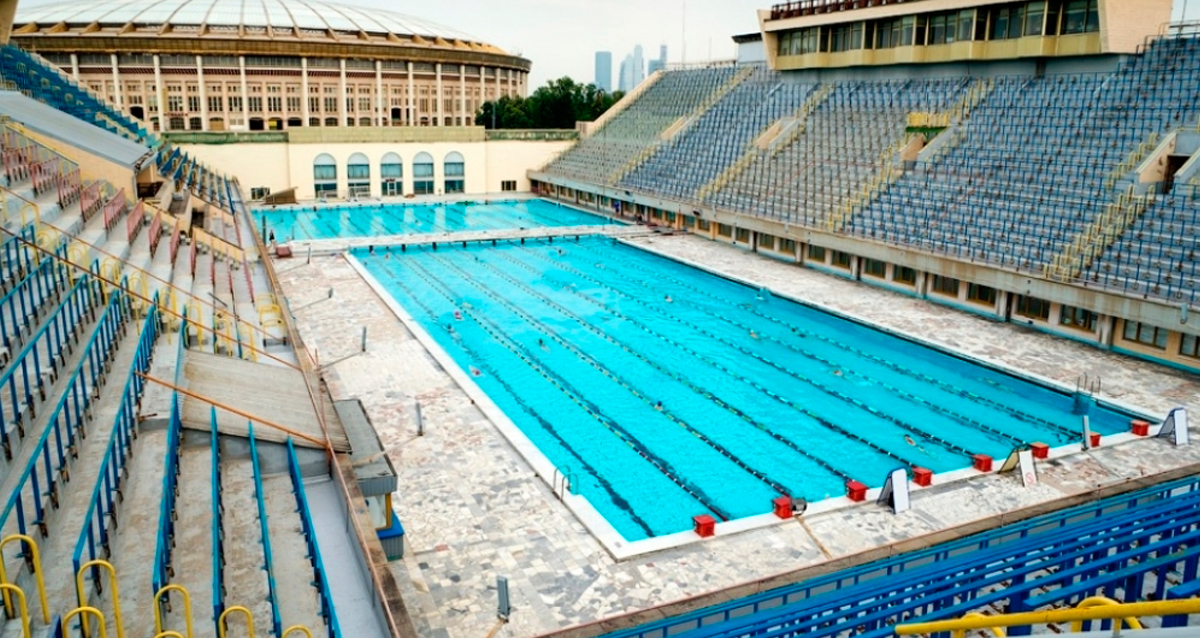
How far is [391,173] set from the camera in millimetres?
39188

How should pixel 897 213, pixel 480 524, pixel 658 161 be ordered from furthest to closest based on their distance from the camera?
1. pixel 658 161
2. pixel 897 213
3. pixel 480 524

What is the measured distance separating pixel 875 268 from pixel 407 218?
19.0 m

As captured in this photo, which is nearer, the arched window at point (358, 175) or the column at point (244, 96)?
the arched window at point (358, 175)

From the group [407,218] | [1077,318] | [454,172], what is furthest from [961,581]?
[454,172]

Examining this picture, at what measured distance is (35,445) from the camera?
6637mm

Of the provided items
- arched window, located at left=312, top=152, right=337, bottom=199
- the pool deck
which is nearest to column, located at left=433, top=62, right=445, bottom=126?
arched window, located at left=312, top=152, right=337, bottom=199

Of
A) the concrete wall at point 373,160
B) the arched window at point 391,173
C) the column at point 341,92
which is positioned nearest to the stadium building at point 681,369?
the concrete wall at point 373,160

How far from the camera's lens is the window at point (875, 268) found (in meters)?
21.2

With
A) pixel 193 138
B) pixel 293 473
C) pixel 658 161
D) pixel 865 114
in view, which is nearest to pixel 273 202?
pixel 193 138

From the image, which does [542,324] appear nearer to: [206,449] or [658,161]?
[206,449]

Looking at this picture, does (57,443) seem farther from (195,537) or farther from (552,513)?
(552,513)

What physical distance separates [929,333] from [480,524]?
1125cm

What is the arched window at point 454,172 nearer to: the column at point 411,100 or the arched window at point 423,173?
the arched window at point 423,173

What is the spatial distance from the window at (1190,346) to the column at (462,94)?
51411mm
